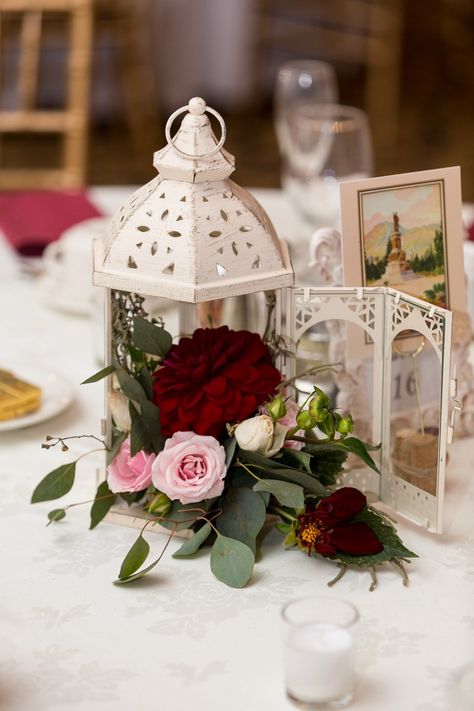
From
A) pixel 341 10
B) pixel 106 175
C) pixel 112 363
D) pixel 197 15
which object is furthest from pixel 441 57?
pixel 112 363

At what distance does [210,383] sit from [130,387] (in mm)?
80

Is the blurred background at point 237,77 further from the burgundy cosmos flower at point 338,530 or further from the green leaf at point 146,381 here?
the burgundy cosmos flower at point 338,530

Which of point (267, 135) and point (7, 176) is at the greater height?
point (267, 135)

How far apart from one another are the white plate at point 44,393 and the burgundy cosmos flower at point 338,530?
429 millimetres

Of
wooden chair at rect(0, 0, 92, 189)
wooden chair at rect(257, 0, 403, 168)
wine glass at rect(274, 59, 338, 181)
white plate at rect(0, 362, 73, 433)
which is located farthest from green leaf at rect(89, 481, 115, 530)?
wooden chair at rect(257, 0, 403, 168)

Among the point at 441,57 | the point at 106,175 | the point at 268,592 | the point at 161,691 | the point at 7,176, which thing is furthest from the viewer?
the point at 441,57

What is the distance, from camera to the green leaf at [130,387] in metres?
0.98

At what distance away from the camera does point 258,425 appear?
3.07ft

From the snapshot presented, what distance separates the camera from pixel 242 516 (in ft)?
3.14

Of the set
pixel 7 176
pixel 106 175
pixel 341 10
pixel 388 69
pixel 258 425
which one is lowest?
pixel 258 425

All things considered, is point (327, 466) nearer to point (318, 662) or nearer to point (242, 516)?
point (242, 516)

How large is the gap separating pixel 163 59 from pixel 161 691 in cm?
516

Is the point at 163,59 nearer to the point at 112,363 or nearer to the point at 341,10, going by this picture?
the point at 341,10

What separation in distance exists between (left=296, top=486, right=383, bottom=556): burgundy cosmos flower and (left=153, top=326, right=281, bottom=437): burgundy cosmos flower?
0.11m
